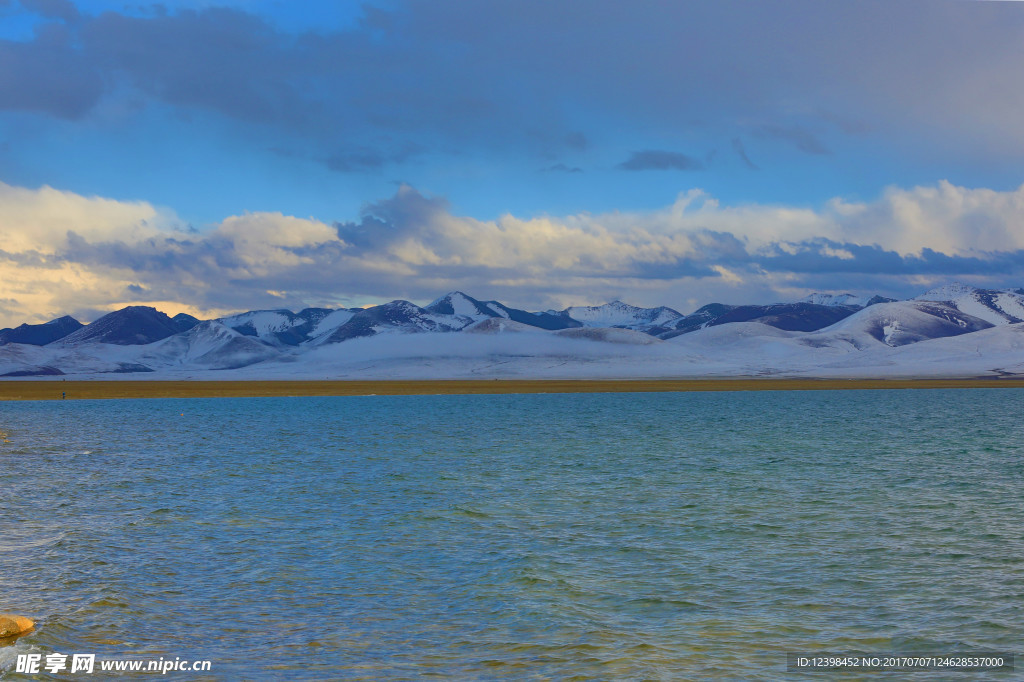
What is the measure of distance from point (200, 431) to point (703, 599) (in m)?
69.0

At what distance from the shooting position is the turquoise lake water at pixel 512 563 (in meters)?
15.2

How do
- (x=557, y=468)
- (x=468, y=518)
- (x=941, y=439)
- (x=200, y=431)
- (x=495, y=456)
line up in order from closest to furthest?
(x=468, y=518), (x=557, y=468), (x=495, y=456), (x=941, y=439), (x=200, y=431)

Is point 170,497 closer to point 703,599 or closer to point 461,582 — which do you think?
point 461,582

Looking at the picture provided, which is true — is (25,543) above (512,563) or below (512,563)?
above

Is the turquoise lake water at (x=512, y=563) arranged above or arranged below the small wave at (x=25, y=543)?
below

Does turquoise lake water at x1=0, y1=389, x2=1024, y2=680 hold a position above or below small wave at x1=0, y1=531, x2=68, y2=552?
below

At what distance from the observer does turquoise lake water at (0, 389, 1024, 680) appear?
597 inches

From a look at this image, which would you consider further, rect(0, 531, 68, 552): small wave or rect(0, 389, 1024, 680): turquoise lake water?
rect(0, 531, 68, 552): small wave

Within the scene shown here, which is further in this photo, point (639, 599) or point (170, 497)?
point (170, 497)

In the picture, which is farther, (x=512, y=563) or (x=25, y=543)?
(x=25, y=543)

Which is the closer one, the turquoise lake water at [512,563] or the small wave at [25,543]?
the turquoise lake water at [512,563]

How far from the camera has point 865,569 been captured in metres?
20.6

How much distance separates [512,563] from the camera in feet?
71.4

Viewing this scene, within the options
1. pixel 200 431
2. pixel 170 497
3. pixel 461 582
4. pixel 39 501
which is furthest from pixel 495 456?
pixel 200 431
